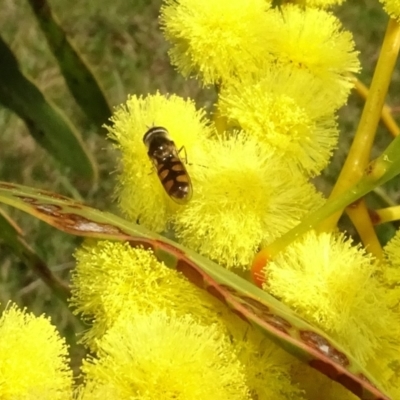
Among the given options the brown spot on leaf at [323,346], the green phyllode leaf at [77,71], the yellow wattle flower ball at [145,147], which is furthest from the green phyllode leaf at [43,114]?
the brown spot on leaf at [323,346]

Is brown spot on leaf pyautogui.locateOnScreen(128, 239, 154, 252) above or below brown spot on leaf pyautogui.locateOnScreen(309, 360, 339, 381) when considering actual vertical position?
above

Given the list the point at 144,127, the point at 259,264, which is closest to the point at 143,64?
the point at 144,127

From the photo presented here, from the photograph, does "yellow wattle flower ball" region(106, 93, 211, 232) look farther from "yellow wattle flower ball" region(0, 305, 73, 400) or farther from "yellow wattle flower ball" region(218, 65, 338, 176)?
"yellow wattle flower ball" region(0, 305, 73, 400)

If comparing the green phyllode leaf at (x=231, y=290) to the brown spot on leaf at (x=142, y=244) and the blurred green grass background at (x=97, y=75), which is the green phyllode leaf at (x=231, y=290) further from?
the blurred green grass background at (x=97, y=75)

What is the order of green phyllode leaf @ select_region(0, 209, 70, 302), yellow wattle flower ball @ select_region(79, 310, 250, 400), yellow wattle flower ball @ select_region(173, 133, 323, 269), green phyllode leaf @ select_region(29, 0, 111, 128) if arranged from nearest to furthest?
yellow wattle flower ball @ select_region(79, 310, 250, 400), yellow wattle flower ball @ select_region(173, 133, 323, 269), green phyllode leaf @ select_region(0, 209, 70, 302), green phyllode leaf @ select_region(29, 0, 111, 128)

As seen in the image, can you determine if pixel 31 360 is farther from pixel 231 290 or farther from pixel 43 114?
pixel 43 114

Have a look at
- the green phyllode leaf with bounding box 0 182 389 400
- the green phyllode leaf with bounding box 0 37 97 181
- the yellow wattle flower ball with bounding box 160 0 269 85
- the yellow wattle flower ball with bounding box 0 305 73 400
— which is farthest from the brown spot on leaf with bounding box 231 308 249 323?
the green phyllode leaf with bounding box 0 37 97 181
